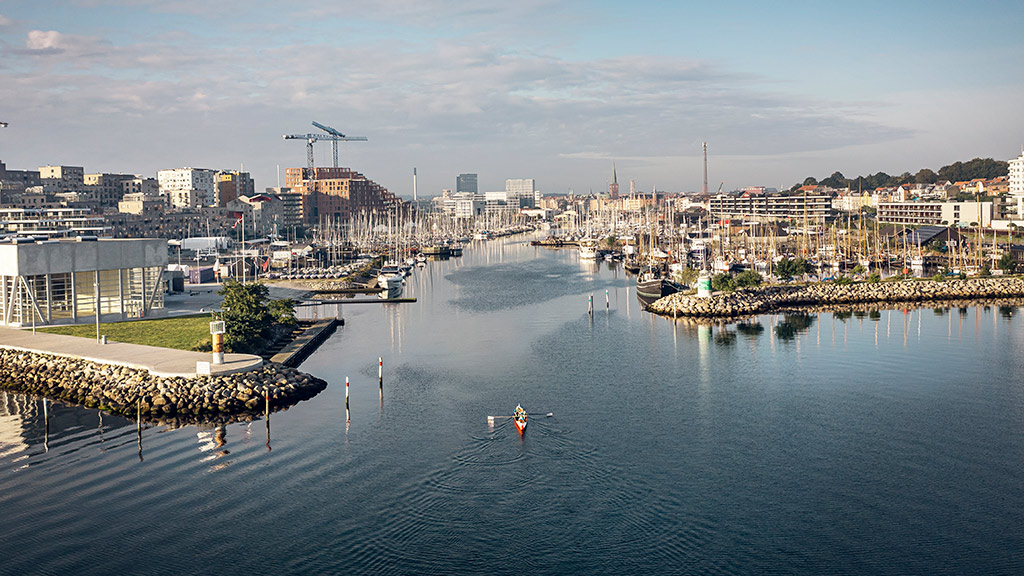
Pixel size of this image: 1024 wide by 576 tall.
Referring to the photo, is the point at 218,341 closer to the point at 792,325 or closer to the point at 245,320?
the point at 245,320

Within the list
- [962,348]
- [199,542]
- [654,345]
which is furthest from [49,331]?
[962,348]

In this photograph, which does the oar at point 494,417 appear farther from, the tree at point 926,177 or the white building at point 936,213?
the tree at point 926,177

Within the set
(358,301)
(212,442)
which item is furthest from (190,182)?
(212,442)

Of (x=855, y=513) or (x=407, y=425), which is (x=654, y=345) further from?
(x=855, y=513)

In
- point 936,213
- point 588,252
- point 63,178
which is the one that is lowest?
point 588,252

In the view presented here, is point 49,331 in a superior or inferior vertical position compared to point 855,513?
superior

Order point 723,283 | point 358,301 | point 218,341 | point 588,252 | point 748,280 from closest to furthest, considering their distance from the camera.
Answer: point 218,341 → point 723,283 → point 358,301 → point 748,280 → point 588,252
